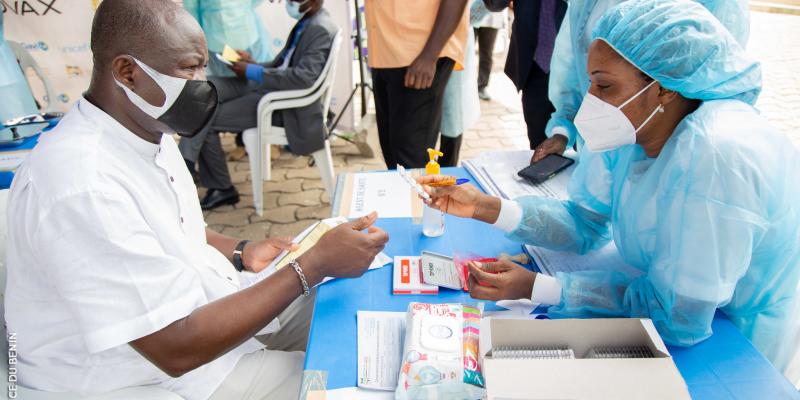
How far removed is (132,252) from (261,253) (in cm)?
66

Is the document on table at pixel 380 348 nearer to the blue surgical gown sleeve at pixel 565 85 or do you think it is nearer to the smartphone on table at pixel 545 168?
the smartphone on table at pixel 545 168

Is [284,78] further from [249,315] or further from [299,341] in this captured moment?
[249,315]

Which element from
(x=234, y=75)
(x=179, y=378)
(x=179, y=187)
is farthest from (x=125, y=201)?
(x=234, y=75)

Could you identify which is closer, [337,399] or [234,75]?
[337,399]

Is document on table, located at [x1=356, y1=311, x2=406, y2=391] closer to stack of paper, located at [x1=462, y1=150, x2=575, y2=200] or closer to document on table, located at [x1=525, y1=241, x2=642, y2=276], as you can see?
document on table, located at [x1=525, y1=241, x2=642, y2=276]

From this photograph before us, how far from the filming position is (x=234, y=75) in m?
3.40

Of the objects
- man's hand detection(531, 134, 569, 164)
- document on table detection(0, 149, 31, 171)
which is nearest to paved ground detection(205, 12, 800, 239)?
document on table detection(0, 149, 31, 171)

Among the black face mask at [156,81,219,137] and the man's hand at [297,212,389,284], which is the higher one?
the black face mask at [156,81,219,137]

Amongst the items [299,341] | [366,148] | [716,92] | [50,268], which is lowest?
[366,148]

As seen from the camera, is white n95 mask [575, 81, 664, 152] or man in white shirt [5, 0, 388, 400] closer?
man in white shirt [5, 0, 388, 400]

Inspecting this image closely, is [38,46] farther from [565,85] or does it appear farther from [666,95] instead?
[666,95]

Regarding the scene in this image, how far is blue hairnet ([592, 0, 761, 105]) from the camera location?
1.06 m

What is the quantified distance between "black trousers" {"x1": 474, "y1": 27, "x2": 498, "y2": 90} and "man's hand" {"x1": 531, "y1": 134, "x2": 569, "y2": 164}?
354 centimetres

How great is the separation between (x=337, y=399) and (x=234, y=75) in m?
2.94
